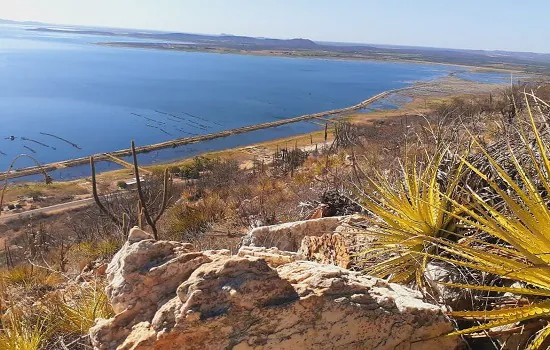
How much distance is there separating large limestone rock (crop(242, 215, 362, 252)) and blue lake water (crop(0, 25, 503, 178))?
3884 centimetres

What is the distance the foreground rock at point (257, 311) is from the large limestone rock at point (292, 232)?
174 cm

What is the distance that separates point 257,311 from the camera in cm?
215

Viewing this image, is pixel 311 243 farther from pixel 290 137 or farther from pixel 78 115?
pixel 78 115

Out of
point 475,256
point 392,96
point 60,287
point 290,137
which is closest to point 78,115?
point 290,137

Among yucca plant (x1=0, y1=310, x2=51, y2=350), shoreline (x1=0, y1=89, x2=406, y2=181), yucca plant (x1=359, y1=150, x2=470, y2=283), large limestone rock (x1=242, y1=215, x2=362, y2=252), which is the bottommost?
shoreline (x1=0, y1=89, x2=406, y2=181)

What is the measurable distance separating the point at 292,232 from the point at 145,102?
69.1m

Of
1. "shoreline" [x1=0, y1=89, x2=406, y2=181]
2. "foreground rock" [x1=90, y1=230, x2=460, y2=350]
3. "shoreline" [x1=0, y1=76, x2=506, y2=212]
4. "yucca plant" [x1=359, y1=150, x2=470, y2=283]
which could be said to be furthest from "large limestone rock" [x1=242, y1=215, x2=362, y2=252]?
"shoreline" [x1=0, y1=89, x2=406, y2=181]

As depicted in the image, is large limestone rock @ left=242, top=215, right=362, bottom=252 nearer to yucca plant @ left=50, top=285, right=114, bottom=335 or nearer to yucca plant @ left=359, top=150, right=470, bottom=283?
yucca plant @ left=359, top=150, right=470, bottom=283

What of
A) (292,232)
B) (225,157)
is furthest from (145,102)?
(292,232)

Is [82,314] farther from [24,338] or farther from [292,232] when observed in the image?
[292,232]

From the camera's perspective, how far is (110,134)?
168 ft

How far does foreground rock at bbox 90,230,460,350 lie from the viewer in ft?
6.89

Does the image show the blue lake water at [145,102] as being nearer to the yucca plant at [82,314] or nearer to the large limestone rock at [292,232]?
the large limestone rock at [292,232]

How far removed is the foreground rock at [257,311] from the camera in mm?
2100
